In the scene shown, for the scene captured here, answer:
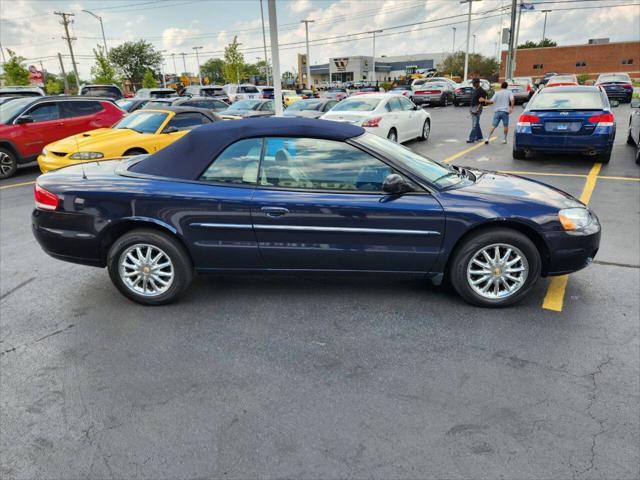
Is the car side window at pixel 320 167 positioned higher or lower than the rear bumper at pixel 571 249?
higher

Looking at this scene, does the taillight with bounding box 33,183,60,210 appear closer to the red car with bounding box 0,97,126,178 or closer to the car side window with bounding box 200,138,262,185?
the car side window with bounding box 200,138,262,185

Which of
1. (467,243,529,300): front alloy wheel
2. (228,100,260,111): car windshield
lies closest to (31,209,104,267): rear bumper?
(467,243,529,300): front alloy wheel

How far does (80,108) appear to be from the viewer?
37.7 feet

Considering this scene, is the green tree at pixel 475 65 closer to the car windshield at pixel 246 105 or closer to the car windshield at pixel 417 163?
the car windshield at pixel 246 105

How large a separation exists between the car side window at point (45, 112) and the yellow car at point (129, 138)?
243cm

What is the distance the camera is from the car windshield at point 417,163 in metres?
3.75

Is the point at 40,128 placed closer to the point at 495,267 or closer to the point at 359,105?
the point at 359,105

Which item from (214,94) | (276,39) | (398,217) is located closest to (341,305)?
(398,217)

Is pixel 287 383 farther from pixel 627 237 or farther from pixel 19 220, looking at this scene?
pixel 19 220

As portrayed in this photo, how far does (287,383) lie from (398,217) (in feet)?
4.91

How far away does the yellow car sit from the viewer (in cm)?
810

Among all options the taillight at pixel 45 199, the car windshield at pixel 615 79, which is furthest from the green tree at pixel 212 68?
the taillight at pixel 45 199

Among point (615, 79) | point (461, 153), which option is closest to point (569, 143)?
point (461, 153)

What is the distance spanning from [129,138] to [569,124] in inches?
334
